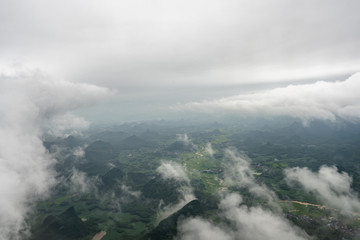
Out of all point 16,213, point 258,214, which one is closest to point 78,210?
point 16,213

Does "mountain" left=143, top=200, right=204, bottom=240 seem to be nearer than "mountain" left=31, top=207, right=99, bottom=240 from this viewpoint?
Yes

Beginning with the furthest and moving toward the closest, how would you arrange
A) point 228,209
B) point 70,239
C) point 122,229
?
point 228,209 < point 122,229 < point 70,239

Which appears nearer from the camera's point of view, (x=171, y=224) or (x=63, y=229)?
(x=171, y=224)

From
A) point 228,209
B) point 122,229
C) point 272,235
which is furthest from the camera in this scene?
point 228,209

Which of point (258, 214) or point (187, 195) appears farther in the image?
point (187, 195)

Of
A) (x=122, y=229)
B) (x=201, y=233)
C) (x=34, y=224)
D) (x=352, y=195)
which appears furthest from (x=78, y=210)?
(x=352, y=195)

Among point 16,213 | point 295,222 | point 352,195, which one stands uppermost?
point 16,213

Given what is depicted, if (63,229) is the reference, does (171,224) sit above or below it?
below

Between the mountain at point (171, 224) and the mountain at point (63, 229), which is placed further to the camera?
the mountain at point (63, 229)

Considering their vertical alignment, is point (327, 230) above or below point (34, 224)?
below

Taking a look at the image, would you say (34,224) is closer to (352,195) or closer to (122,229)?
(122,229)
